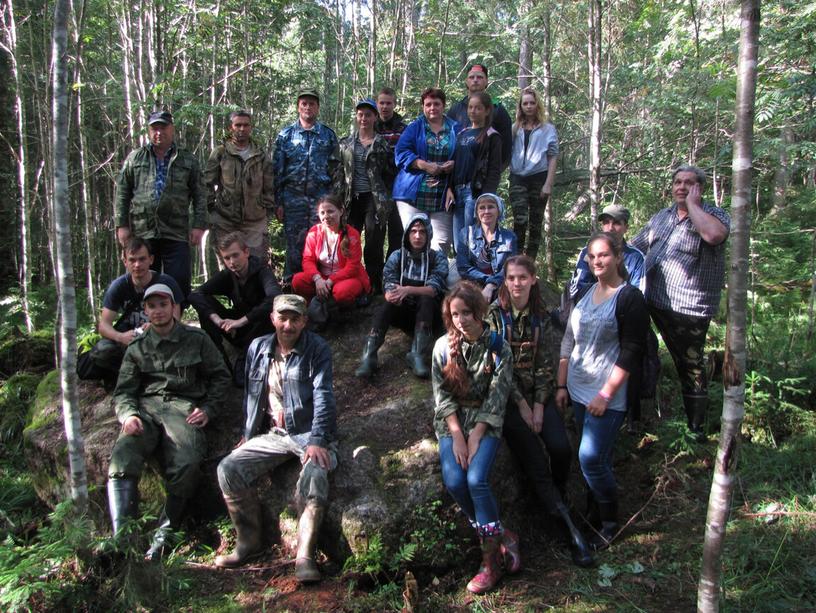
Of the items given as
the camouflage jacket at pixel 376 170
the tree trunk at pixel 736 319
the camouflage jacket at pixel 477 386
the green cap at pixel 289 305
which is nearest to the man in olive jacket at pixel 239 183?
the camouflage jacket at pixel 376 170

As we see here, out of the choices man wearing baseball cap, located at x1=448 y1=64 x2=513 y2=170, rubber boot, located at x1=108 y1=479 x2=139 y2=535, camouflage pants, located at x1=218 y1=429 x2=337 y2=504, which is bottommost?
rubber boot, located at x1=108 y1=479 x2=139 y2=535

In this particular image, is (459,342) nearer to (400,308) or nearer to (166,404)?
(400,308)

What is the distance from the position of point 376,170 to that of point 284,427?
10.6ft

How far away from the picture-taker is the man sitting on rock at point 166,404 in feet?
13.9

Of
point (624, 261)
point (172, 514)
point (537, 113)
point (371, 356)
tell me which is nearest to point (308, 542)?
point (172, 514)

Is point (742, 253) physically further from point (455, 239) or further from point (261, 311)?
point (261, 311)

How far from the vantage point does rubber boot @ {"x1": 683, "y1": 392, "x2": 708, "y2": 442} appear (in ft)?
16.8

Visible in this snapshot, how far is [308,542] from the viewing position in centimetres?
391

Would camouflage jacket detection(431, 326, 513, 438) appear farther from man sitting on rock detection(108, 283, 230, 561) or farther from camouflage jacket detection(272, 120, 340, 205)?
camouflage jacket detection(272, 120, 340, 205)

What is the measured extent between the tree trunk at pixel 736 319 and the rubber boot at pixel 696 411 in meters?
2.38

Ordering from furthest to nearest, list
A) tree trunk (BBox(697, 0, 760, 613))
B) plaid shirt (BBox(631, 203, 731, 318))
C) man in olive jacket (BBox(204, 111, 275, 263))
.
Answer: man in olive jacket (BBox(204, 111, 275, 263)), plaid shirt (BBox(631, 203, 731, 318)), tree trunk (BBox(697, 0, 760, 613))

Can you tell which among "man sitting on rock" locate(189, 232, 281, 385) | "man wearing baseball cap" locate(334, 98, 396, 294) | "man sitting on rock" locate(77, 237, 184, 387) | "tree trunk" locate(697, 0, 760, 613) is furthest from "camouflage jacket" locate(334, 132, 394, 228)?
"tree trunk" locate(697, 0, 760, 613)

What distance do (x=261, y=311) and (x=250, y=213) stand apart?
1559 millimetres

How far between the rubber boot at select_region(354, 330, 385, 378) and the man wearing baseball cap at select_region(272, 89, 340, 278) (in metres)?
1.65
